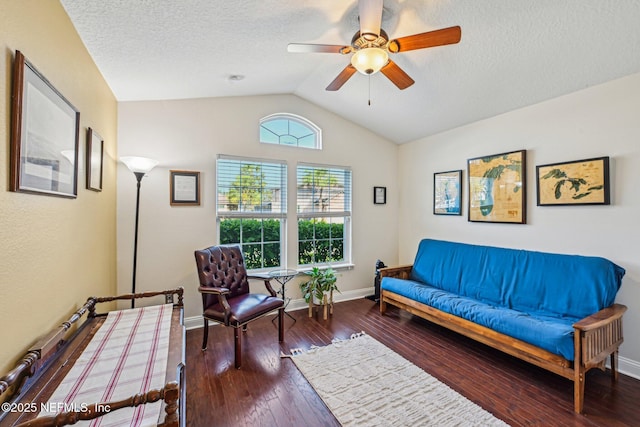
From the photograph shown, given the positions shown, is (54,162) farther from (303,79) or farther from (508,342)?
(508,342)

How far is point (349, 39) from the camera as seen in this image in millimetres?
2453

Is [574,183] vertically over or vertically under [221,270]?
over

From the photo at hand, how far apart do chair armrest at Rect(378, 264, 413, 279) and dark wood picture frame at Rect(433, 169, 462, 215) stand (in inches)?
37.6

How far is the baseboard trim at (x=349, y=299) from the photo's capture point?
7.54 ft

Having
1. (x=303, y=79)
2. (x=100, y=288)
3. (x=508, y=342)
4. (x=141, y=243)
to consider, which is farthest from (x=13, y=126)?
(x=508, y=342)

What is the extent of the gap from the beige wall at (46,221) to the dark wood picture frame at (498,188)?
4.00 m

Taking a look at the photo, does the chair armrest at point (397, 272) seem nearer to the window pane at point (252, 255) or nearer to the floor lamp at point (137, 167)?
the window pane at point (252, 255)

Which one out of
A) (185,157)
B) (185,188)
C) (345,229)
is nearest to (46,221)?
(185,188)

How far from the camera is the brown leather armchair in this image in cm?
247

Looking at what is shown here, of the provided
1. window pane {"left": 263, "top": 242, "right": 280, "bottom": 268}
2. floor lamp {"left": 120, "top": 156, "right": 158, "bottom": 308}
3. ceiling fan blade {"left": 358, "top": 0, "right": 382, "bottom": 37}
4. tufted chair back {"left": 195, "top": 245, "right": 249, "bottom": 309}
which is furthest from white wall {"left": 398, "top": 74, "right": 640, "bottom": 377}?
floor lamp {"left": 120, "top": 156, "right": 158, "bottom": 308}

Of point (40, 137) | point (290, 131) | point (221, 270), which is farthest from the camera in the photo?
point (290, 131)

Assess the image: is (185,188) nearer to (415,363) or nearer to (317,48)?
(317,48)

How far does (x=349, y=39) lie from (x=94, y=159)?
238 cm

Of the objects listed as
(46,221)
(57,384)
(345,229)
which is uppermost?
(46,221)
